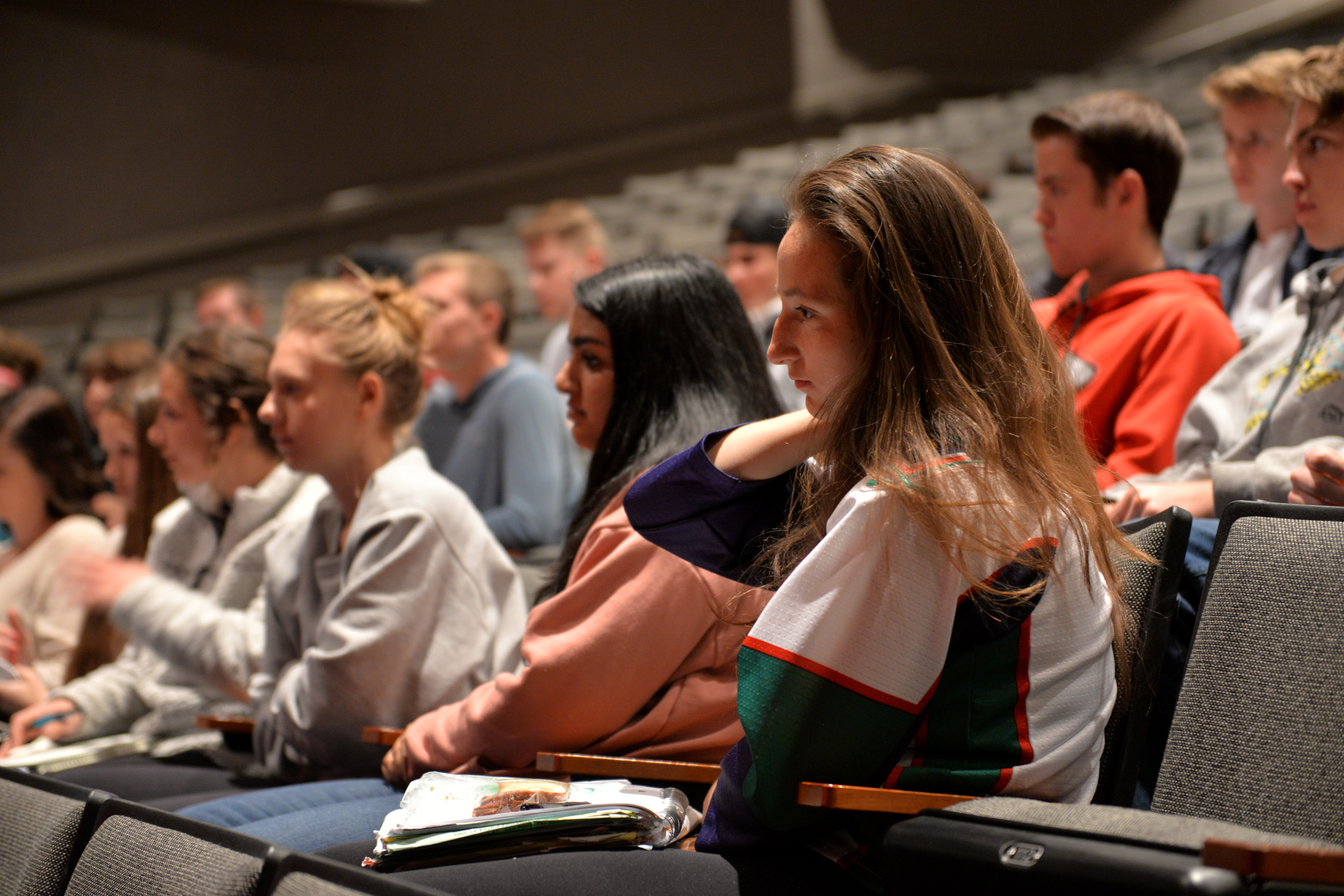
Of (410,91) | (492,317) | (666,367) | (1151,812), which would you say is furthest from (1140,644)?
(410,91)

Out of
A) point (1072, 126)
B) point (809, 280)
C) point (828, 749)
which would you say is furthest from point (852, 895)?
point (1072, 126)

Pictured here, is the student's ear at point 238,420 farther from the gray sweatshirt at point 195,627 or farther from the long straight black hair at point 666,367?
the long straight black hair at point 666,367

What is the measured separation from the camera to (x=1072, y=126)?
2078mm

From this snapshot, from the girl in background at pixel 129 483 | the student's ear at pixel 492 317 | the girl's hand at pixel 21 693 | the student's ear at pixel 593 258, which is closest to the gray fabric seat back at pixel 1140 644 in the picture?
the girl in background at pixel 129 483

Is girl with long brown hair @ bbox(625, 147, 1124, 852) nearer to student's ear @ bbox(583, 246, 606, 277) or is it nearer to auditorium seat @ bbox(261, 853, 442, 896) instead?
auditorium seat @ bbox(261, 853, 442, 896)

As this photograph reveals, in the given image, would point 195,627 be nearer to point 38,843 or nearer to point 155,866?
point 38,843

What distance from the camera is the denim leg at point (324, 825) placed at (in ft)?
4.84

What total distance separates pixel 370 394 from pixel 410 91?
7882 mm

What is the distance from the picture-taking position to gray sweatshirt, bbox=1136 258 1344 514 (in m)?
1.54

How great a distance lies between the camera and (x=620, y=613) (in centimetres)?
147

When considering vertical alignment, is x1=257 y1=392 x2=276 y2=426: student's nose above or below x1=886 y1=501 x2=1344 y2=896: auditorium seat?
above

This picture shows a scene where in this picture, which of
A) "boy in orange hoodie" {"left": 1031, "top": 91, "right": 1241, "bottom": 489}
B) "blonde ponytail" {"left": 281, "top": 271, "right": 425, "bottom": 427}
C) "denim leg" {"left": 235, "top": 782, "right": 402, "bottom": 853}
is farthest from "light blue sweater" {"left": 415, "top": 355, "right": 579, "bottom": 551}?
"boy in orange hoodie" {"left": 1031, "top": 91, "right": 1241, "bottom": 489}

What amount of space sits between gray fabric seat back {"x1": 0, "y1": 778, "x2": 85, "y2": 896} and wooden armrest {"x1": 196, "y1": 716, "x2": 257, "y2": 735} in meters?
0.56

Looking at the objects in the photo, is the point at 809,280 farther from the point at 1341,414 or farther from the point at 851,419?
the point at 1341,414
